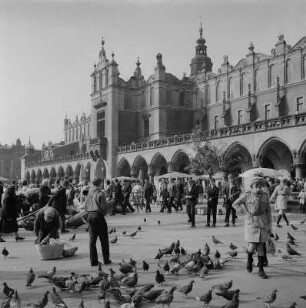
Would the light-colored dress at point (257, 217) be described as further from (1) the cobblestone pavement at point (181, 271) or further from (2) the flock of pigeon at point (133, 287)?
(2) the flock of pigeon at point (133, 287)

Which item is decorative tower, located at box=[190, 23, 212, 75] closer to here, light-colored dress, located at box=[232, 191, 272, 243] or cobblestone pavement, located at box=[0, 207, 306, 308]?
cobblestone pavement, located at box=[0, 207, 306, 308]

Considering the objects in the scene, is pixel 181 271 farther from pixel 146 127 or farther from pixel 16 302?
pixel 146 127

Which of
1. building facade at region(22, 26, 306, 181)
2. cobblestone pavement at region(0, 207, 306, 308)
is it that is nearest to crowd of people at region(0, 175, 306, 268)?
cobblestone pavement at region(0, 207, 306, 308)

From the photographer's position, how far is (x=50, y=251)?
842cm

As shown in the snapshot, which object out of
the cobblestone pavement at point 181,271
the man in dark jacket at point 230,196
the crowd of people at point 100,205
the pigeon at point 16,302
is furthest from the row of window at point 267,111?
the pigeon at point 16,302

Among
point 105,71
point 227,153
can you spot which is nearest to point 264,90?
point 227,153

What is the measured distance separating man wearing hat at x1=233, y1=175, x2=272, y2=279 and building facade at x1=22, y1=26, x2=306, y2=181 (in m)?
22.7

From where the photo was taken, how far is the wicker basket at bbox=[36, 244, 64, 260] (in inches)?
329

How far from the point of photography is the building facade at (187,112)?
33281mm

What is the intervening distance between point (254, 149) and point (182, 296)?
25.6 m

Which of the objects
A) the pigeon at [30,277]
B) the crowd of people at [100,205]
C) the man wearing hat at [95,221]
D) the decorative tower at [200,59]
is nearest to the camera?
the pigeon at [30,277]

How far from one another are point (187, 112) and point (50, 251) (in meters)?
41.0

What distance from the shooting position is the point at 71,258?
864 cm

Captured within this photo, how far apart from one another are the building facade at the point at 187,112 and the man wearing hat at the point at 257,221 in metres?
22.7
